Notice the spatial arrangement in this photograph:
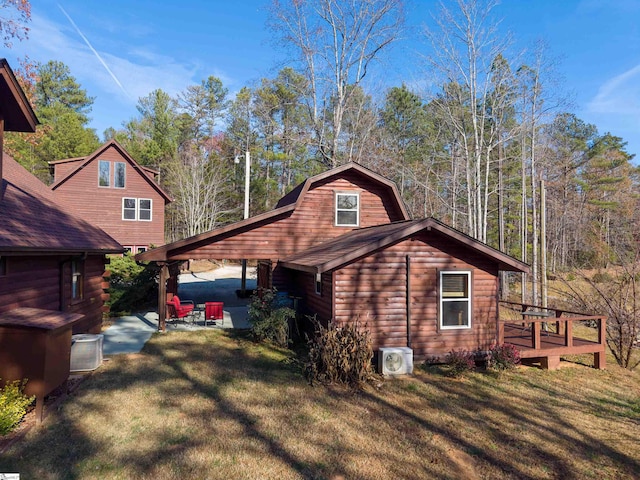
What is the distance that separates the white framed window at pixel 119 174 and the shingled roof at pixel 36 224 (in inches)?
451

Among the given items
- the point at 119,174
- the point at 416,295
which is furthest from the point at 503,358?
the point at 119,174

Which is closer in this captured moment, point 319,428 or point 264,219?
point 319,428

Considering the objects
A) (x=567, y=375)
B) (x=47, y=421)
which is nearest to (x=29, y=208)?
(x=47, y=421)

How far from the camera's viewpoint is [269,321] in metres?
10.3

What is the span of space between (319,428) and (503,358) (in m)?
5.66

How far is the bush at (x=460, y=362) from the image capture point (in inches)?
336

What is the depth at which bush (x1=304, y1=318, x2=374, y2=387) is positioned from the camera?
25.1 ft

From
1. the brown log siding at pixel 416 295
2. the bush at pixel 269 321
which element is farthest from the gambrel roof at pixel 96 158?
the brown log siding at pixel 416 295

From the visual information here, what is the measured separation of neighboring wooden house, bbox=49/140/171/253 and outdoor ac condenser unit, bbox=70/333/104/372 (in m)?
15.8

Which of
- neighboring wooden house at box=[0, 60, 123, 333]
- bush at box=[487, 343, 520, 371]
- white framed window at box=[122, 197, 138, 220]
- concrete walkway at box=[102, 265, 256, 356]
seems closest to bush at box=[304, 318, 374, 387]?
bush at box=[487, 343, 520, 371]

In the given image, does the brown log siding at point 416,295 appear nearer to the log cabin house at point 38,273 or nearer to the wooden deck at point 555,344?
the wooden deck at point 555,344

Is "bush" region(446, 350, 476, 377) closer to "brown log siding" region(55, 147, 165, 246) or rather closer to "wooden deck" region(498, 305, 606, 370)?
"wooden deck" region(498, 305, 606, 370)

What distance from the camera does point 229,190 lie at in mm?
36312

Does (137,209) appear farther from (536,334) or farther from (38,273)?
(536,334)
